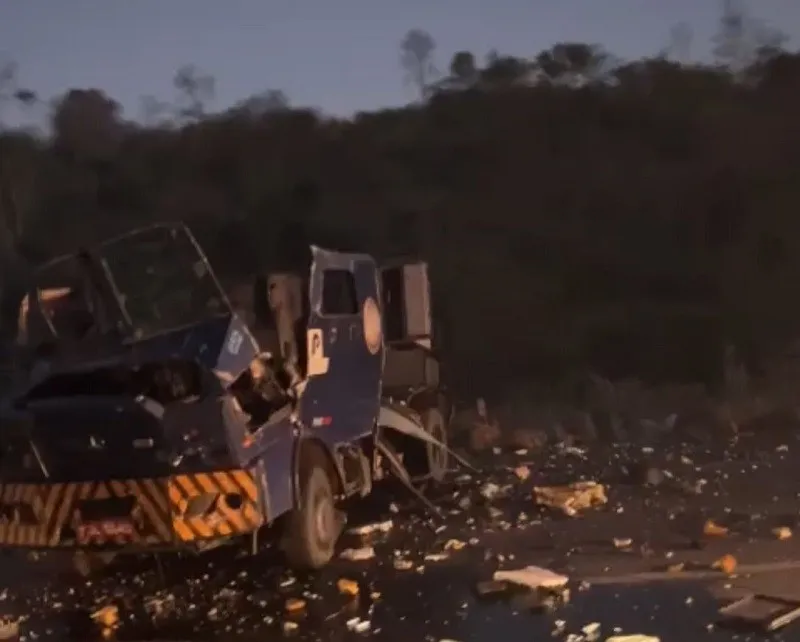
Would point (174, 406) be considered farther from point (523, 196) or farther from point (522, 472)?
point (523, 196)

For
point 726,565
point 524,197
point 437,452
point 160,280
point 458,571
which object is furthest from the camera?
point 524,197

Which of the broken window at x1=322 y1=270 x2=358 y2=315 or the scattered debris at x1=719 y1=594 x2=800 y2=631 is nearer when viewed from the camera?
the scattered debris at x1=719 y1=594 x2=800 y2=631

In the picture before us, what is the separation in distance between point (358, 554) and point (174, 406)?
7.51 feet

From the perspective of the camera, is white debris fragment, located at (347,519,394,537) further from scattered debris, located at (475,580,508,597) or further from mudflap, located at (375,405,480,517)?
scattered debris, located at (475,580,508,597)

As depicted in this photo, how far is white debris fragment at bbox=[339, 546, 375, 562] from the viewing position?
33.6 feet

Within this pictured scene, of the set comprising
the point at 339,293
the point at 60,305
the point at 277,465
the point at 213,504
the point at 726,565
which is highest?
the point at 60,305

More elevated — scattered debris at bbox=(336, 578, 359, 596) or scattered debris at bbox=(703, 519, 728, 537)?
scattered debris at bbox=(336, 578, 359, 596)

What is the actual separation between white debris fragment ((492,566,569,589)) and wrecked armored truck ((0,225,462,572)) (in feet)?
5.62

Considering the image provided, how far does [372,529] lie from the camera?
11.2 meters

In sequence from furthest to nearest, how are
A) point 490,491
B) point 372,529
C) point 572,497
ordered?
point 490,491 → point 572,497 → point 372,529

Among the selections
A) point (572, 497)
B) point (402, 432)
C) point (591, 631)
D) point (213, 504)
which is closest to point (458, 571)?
point (213, 504)

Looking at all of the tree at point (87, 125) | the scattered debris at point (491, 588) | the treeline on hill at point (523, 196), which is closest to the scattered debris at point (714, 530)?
the scattered debris at point (491, 588)

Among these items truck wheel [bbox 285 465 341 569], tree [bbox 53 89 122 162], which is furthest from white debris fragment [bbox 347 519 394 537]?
tree [bbox 53 89 122 162]

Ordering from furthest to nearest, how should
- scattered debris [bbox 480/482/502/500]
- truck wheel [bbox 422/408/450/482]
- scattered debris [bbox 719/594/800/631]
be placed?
truck wheel [bbox 422/408/450/482]
scattered debris [bbox 480/482/502/500]
scattered debris [bbox 719/594/800/631]
